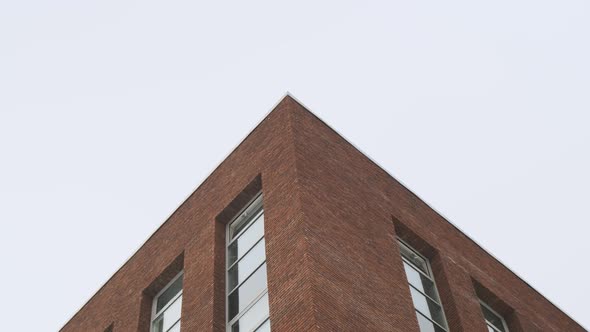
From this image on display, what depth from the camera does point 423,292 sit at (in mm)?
21062

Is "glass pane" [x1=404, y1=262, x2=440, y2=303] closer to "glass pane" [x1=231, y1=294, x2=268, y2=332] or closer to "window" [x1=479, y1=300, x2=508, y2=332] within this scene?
"window" [x1=479, y1=300, x2=508, y2=332]

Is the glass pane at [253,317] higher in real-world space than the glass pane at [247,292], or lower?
lower

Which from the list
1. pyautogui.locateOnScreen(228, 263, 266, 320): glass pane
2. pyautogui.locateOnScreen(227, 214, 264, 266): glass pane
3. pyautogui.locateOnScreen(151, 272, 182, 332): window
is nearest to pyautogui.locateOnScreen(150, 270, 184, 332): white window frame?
pyautogui.locateOnScreen(151, 272, 182, 332): window

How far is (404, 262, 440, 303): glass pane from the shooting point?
2106 cm

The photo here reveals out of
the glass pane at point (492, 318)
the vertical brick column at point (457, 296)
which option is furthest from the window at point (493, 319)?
the vertical brick column at point (457, 296)

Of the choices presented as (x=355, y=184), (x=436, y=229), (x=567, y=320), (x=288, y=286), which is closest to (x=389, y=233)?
(x=355, y=184)

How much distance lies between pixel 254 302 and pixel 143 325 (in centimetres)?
463

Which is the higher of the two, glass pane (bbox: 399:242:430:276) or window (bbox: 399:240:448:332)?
glass pane (bbox: 399:242:430:276)

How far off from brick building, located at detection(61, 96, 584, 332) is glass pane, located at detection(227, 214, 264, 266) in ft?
0.12

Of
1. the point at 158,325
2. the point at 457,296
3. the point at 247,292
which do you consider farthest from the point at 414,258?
the point at 158,325

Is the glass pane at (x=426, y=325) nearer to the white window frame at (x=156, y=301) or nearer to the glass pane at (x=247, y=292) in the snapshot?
the glass pane at (x=247, y=292)

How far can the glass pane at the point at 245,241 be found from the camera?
20297 millimetres

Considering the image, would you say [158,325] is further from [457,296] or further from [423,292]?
[457,296]

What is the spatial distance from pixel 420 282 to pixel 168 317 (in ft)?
20.4
